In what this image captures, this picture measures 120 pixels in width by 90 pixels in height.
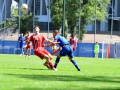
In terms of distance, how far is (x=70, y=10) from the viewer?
63.7 metres

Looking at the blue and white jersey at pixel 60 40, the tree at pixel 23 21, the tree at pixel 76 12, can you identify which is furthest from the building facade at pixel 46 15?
the blue and white jersey at pixel 60 40

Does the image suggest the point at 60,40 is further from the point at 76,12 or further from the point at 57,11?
the point at 57,11

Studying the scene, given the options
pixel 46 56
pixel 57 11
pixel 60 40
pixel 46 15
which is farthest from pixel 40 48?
pixel 46 15

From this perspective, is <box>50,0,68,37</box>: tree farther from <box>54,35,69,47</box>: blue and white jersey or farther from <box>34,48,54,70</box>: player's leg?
<box>54,35,69,47</box>: blue and white jersey

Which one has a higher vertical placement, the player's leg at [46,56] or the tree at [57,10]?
the tree at [57,10]

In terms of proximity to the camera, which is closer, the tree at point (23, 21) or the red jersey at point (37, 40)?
the red jersey at point (37, 40)

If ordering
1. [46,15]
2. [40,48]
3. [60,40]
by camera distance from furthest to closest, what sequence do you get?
[46,15] → [40,48] → [60,40]

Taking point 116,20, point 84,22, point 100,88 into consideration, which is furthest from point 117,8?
point 100,88

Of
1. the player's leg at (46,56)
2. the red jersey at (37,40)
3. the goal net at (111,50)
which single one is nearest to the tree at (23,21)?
the goal net at (111,50)

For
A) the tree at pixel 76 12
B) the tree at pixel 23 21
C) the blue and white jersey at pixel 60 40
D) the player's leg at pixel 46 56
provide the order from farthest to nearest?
the tree at pixel 23 21
the tree at pixel 76 12
the player's leg at pixel 46 56
the blue and white jersey at pixel 60 40

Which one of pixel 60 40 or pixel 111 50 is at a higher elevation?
pixel 60 40

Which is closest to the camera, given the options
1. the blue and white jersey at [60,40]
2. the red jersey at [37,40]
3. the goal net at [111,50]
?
the blue and white jersey at [60,40]

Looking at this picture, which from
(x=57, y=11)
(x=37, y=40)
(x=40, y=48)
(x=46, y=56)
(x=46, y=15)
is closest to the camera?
(x=46, y=56)

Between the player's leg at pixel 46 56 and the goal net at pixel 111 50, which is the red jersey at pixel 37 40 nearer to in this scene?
the player's leg at pixel 46 56
